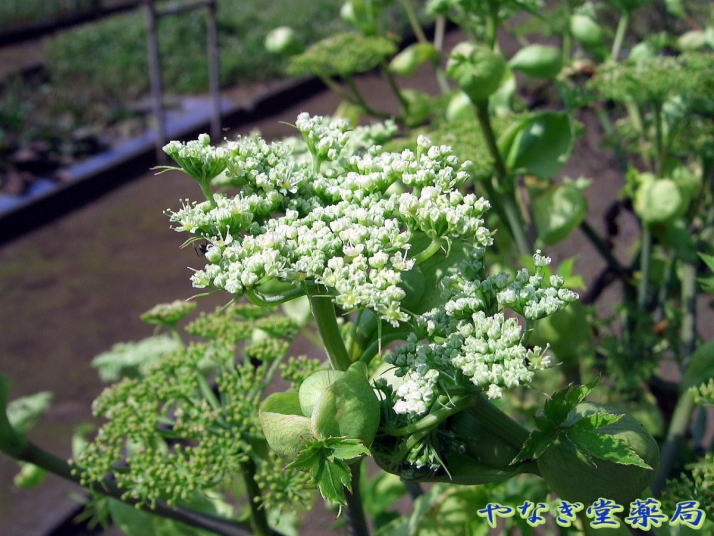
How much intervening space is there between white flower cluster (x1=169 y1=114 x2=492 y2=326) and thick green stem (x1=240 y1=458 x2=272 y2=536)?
26cm

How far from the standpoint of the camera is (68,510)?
152cm

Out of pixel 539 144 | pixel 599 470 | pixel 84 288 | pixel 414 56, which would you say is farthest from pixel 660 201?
pixel 84 288

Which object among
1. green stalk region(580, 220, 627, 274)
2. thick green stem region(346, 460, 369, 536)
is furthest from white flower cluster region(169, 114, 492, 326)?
green stalk region(580, 220, 627, 274)

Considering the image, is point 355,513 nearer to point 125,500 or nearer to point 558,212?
point 125,500

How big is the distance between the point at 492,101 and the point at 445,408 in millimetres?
692

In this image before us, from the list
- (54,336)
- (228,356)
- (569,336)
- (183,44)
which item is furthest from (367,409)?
(183,44)

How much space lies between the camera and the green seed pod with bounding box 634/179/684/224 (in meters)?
0.95

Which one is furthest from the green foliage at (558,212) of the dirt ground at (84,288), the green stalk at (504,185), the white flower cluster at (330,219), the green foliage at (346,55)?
the dirt ground at (84,288)

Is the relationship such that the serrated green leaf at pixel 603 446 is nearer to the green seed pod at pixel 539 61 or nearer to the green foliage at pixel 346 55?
the green seed pod at pixel 539 61

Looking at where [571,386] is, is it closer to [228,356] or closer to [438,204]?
[438,204]

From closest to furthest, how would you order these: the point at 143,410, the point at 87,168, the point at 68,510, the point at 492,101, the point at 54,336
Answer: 1. the point at 143,410
2. the point at 492,101
3. the point at 68,510
4. the point at 54,336
5. the point at 87,168

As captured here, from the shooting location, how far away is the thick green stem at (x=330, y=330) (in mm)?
453

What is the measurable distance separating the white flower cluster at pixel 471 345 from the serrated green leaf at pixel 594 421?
49 millimetres

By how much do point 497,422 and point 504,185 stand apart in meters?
0.43
